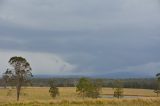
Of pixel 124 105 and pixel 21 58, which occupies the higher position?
pixel 21 58

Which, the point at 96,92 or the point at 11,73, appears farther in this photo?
the point at 96,92

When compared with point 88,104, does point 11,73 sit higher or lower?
higher

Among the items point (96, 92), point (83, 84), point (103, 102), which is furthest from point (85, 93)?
point (103, 102)

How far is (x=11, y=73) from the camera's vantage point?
83.7 metres

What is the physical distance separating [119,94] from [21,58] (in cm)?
6199

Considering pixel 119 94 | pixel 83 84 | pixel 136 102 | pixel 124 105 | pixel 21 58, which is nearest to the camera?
pixel 124 105

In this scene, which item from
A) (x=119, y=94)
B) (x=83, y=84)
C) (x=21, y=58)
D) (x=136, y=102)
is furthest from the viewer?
(x=119, y=94)

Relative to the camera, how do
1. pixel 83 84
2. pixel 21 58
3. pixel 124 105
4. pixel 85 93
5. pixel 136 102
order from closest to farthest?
pixel 124 105, pixel 136 102, pixel 21 58, pixel 83 84, pixel 85 93

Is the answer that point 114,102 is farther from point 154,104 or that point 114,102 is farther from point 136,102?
point 154,104

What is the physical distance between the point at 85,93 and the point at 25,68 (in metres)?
40.8

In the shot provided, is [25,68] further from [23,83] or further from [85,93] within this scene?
[85,93]

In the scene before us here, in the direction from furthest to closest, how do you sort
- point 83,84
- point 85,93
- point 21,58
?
point 85,93, point 83,84, point 21,58

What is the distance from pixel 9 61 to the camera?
8188 cm

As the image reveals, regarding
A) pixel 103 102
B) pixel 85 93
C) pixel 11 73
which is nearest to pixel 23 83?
pixel 11 73
